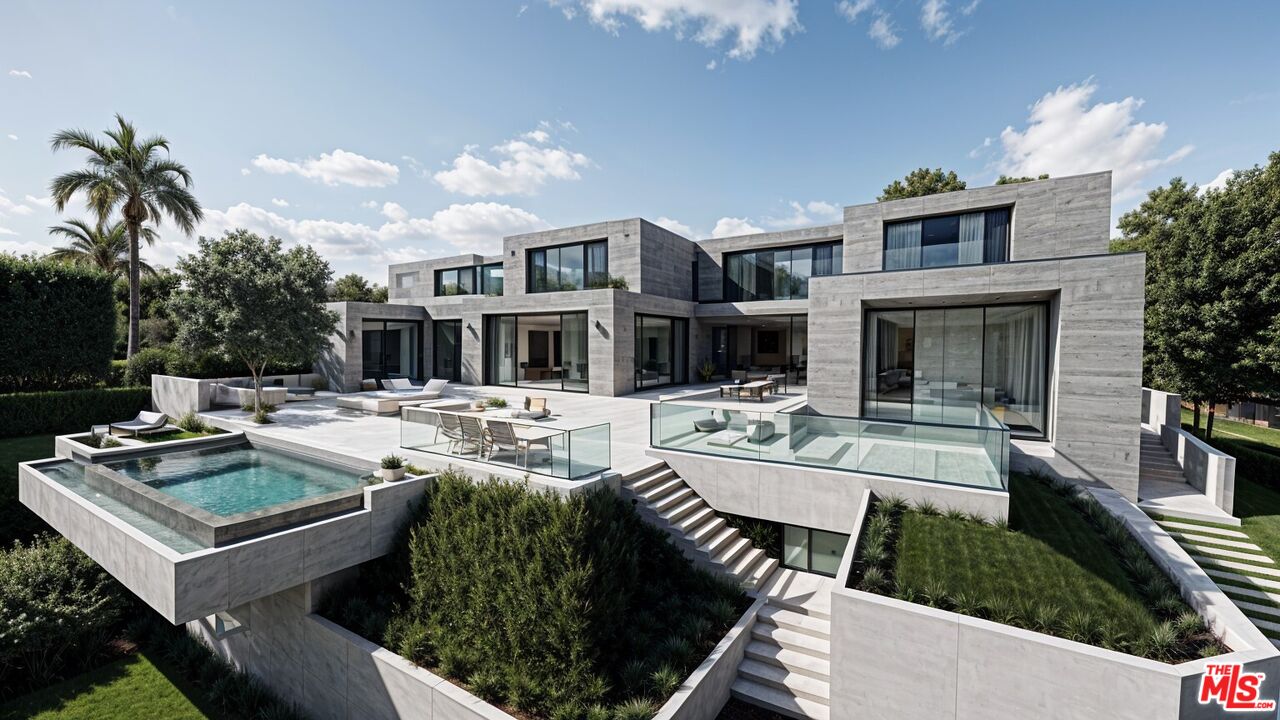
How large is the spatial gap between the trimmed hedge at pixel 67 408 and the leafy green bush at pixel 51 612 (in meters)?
Result: 8.75

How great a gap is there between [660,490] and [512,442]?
2.87m

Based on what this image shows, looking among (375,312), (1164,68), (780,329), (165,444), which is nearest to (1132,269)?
(1164,68)

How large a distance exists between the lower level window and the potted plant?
7.12 meters

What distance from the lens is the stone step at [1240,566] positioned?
853 cm

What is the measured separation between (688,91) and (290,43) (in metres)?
10.6

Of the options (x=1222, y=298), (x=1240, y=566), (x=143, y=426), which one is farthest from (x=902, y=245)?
(x=143, y=426)

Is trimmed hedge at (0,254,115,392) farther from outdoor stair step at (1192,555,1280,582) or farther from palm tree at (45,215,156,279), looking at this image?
outdoor stair step at (1192,555,1280,582)

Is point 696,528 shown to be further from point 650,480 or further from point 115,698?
point 115,698

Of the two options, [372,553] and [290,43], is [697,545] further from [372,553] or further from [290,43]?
[290,43]

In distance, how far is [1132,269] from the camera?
1039 cm

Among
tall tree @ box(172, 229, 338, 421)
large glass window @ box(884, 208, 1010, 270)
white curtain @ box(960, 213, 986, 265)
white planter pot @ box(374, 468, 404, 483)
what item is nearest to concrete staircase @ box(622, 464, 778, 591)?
white planter pot @ box(374, 468, 404, 483)

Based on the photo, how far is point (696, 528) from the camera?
9.05 meters

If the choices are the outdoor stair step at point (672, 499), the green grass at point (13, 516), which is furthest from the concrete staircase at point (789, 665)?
the green grass at point (13, 516)

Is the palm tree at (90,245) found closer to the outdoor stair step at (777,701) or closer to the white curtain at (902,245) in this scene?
the outdoor stair step at (777,701)
